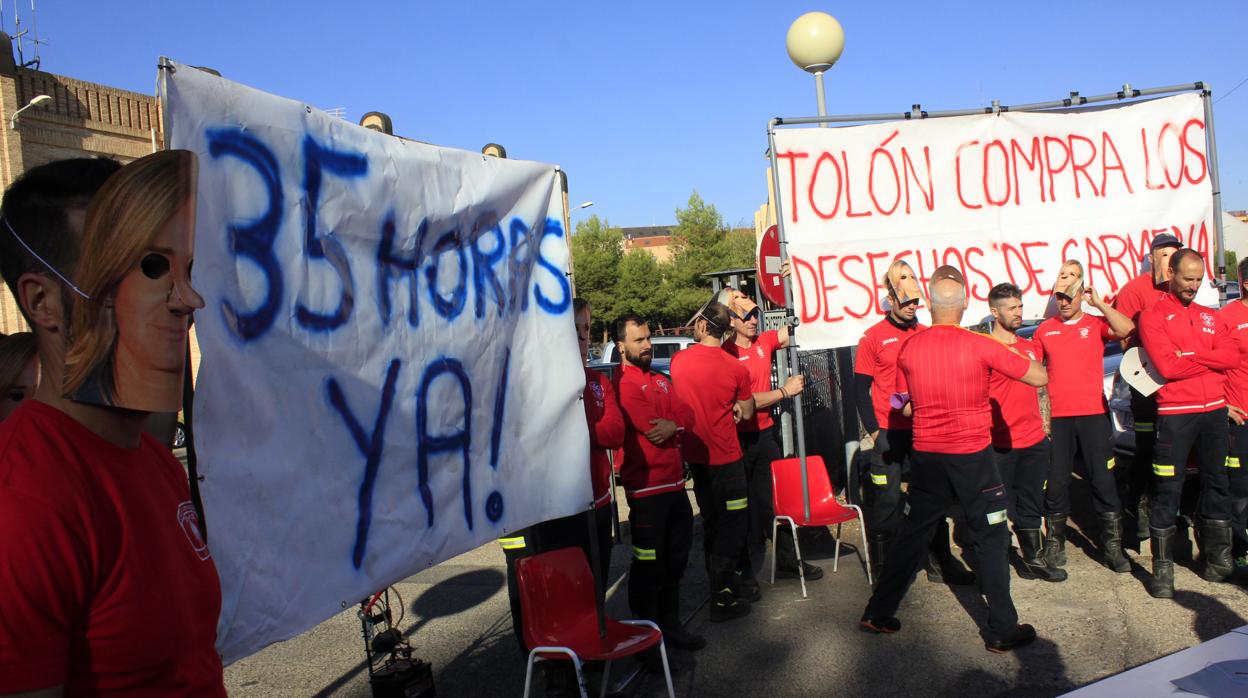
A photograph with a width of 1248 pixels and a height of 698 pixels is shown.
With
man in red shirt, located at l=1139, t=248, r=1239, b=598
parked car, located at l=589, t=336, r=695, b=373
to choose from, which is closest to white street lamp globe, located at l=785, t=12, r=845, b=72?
man in red shirt, located at l=1139, t=248, r=1239, b=598

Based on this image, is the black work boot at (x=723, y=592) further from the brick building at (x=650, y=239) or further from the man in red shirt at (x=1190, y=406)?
the brick building at (x=650, y=239)

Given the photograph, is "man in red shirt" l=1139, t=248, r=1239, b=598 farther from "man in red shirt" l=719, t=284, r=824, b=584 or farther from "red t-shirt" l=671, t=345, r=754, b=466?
"red t-shirt" l=671, t=345, r=754, b=466

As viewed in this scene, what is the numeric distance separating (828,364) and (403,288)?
27.4ft

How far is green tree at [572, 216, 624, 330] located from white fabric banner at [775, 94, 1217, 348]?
4315cm

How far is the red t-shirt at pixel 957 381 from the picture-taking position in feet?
17.5

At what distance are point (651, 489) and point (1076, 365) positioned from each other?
3373mm

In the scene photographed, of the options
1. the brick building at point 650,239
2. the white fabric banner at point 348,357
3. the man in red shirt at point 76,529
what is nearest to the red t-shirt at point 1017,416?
the white fabric banner at point 348,357

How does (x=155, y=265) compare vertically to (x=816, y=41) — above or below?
below

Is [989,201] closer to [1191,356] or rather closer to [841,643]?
[1191,356]

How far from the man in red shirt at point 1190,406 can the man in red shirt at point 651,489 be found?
320 centimetres

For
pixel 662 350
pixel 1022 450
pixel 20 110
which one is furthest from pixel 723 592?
pixel 20 110

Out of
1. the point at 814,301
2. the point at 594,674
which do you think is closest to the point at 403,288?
the point at 594,674

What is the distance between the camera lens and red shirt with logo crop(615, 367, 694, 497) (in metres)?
5.59

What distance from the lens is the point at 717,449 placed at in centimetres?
643
